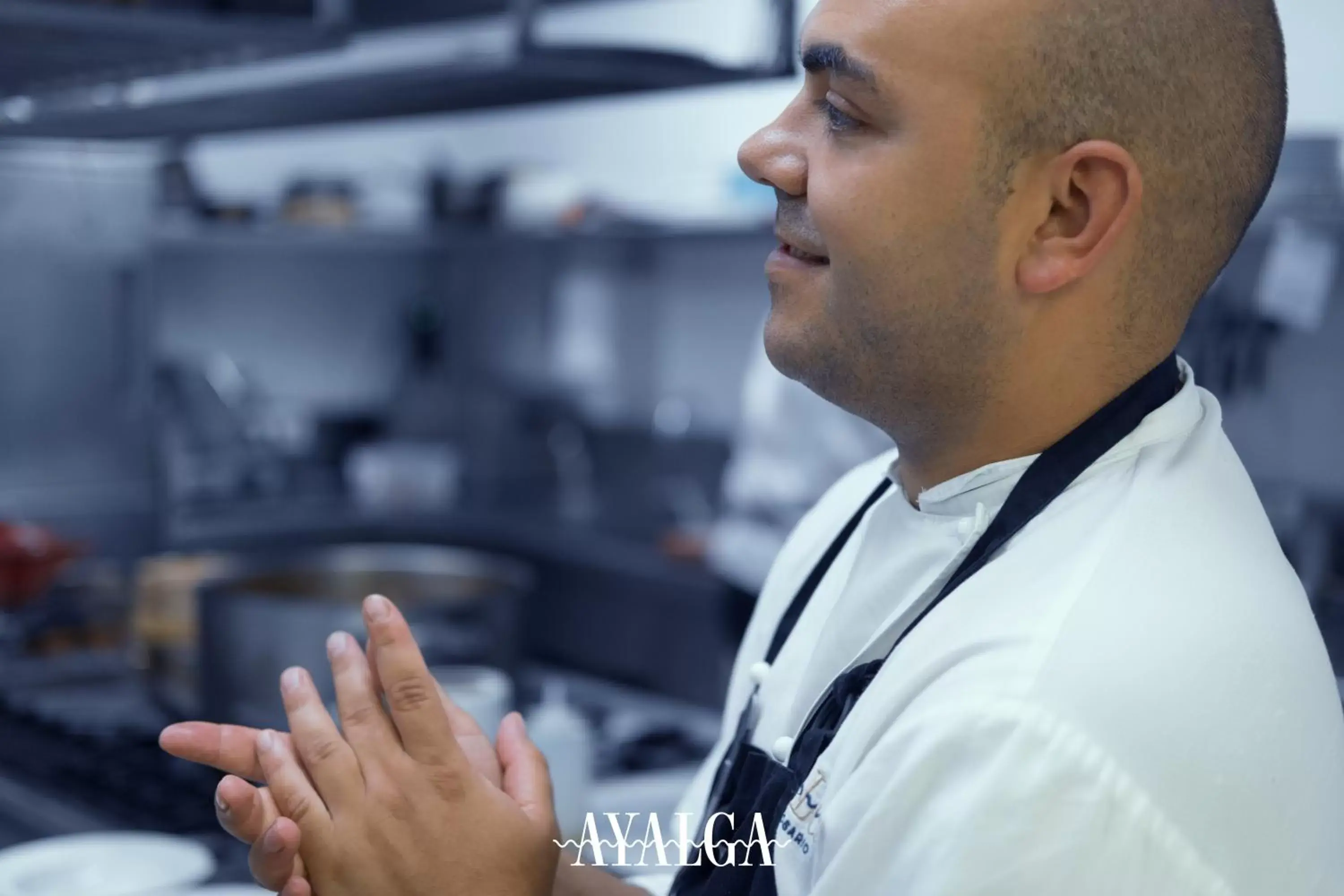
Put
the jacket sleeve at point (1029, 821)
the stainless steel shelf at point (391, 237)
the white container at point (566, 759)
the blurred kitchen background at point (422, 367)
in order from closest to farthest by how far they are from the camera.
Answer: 1. the jacket sleeve at point (1029, 821)
2. the white container at point (566, 759)
3. the blurred kitchen background at point (422, 367)
4. the stainless steel shelf at point (391, 237)

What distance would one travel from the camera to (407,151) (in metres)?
5.84

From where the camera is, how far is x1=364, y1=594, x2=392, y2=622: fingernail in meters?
1.05

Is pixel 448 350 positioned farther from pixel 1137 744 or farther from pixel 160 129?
pixel 1137 744

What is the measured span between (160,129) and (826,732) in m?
1.87

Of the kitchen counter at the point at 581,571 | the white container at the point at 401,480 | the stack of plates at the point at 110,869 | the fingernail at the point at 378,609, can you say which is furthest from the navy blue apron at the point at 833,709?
the white container at the point at 401,480

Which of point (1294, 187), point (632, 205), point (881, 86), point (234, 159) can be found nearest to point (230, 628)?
point (881, 86)

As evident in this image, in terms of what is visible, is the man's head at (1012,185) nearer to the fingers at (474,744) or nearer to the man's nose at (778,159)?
the man's nose at (778,159)

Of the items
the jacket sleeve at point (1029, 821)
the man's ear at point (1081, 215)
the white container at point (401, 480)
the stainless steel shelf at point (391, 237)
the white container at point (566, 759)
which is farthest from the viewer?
the white container at point (401, 480)

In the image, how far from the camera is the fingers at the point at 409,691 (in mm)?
1013

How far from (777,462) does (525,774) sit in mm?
2251

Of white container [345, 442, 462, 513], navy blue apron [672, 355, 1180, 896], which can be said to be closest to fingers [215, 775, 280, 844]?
navy blue apron [672, 355, 1180, 896]

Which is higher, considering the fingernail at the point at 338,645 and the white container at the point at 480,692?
the fingernail at the point at 338,645

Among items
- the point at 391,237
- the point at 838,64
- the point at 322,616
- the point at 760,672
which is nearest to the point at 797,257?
the point at 838,64

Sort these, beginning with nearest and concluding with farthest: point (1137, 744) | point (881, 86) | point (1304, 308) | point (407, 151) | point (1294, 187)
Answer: point (1137, 744) → point (881, 86) → point (1294, 187) → point (1304, 308) → point (407, 151)
